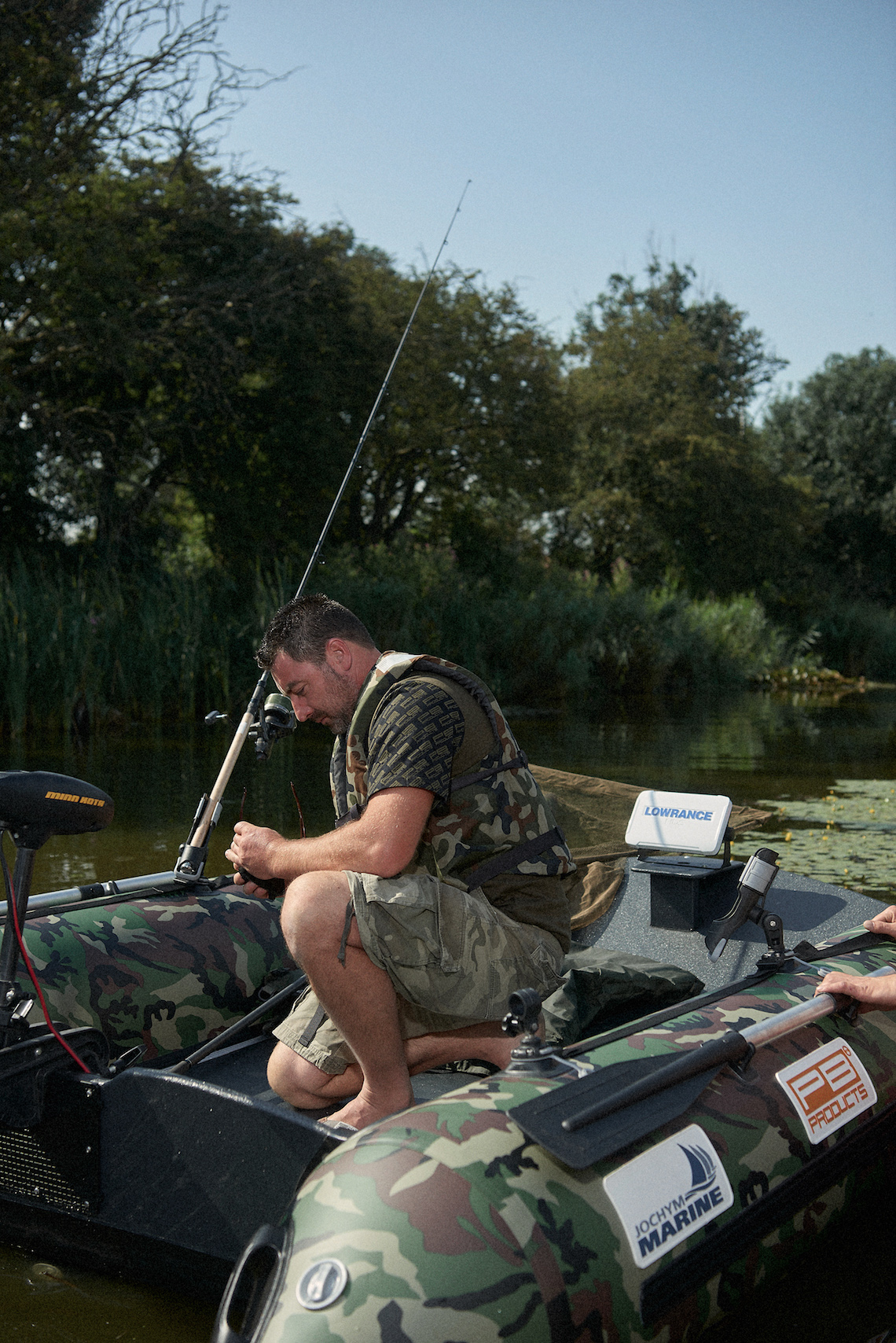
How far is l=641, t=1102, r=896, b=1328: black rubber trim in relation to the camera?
2059 millimetres

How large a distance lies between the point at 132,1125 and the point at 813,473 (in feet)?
114

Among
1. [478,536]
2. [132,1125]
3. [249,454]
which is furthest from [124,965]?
[478,536]

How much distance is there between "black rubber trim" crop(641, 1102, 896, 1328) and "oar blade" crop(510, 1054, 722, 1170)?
8.5 inches

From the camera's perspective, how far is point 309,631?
9.80 ft

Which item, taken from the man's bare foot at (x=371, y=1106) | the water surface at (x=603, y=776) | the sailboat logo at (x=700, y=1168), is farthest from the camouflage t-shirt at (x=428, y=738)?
the water surface at (x=603, y=776)

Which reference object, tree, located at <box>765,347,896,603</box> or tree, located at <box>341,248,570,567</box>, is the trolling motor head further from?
tree, located at <box>765,347,896,603</box>

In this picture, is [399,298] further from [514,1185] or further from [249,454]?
[514,1185]

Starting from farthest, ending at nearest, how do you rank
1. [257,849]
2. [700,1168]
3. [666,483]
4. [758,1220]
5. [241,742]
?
1. [666,483]
2. [241,742]
3. [257,849]
4. [758,1220]
5. [700,1168]

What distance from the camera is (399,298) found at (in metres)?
22.2

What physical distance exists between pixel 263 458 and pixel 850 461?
840 inches

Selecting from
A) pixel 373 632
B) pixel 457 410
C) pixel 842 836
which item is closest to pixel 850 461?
pixel 457 410

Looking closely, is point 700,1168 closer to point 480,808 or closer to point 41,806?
point 480,808

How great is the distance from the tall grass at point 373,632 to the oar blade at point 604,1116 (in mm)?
9589

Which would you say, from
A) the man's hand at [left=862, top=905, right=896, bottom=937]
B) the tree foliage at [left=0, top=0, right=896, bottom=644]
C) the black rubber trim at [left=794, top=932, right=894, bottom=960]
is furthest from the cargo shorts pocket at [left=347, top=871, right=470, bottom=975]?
the tree foliage at [left=0, top=0, right=896, bottom=644]
